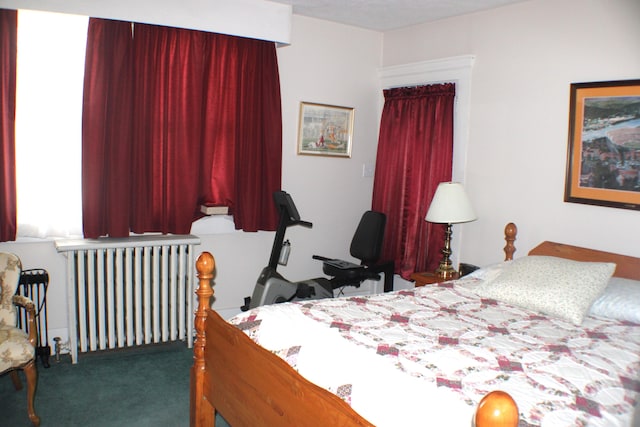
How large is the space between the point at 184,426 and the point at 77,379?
0.95 meters

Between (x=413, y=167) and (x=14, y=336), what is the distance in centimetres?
314

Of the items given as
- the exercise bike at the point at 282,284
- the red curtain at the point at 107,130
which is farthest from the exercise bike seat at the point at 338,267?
the red curtain at the point at 107,130

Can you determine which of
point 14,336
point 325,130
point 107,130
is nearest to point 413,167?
point 325,130

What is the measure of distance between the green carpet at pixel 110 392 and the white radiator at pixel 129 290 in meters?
0.12

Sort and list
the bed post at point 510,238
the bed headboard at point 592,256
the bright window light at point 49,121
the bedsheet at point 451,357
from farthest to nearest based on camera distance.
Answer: the bed post at point 510,238
the bright window light at point 49,121
the bed headboard at point 592,256
the bedsheet at point 451,357

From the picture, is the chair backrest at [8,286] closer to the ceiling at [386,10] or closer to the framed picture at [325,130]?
the framed picture at [325,130]

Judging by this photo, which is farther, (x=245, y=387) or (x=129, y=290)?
(x=129, y=290)

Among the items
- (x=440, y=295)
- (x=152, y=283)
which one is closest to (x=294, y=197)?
(x=152, y=283)

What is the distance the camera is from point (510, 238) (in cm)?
382

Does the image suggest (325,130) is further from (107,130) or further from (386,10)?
(107,130)

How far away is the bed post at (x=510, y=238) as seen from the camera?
380cm

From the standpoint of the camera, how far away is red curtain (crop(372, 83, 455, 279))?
4387 millimetres

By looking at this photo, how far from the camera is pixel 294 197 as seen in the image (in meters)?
4.69

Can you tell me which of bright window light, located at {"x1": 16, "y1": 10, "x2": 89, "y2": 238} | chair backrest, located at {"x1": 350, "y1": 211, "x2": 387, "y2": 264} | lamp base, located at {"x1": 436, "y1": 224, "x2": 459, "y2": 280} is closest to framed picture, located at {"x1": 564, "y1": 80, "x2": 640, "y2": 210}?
lamp base, located at {"x1": 436, "y1": 224, "x2": 459, "y2": 280}
